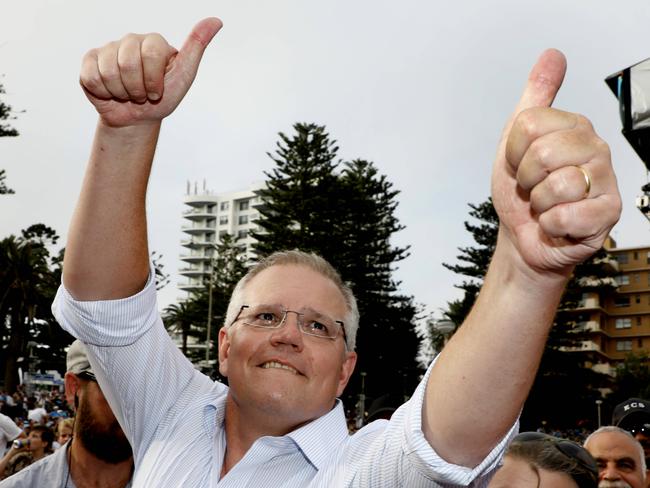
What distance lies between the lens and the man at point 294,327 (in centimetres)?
122

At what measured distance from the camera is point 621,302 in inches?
3506

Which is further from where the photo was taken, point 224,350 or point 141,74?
point 224,350

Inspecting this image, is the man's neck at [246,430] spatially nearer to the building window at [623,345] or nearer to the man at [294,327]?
the man at [294,327]

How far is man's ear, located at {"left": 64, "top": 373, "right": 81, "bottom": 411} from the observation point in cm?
316

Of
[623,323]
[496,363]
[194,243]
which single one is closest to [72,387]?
[496,363]

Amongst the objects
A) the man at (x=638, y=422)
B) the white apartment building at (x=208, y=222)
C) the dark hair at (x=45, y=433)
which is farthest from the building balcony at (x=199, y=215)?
the man at (x=638, y=422)

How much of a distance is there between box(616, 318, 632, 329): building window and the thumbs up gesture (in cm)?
9171

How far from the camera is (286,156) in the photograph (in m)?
36.3

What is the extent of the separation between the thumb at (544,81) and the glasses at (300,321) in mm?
1006

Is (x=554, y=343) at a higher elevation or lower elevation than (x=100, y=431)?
lower

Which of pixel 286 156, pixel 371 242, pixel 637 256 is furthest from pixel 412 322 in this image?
pixel 637 256

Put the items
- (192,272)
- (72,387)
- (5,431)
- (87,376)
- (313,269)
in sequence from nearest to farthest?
(313,269) < (87,376) < (72,387) < (5,431) < (192,272)

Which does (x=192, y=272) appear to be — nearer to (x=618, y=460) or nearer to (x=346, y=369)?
(x=618, y=460)

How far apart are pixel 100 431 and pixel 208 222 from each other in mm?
113399
